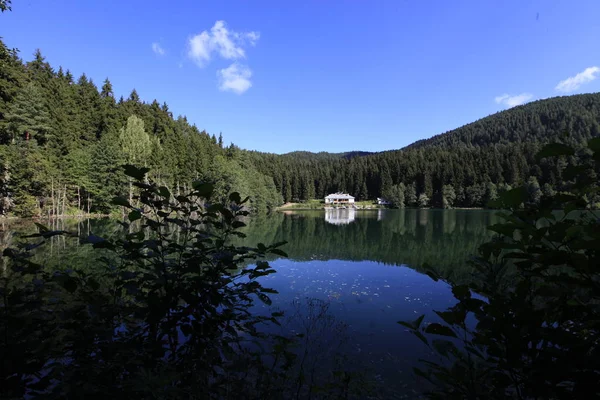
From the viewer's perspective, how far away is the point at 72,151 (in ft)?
169

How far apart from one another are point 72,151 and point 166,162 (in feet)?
54.5

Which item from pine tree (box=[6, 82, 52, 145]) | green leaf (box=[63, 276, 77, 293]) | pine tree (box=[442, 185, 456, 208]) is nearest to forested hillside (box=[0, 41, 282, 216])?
pine tree (box=[6, 82, 52, 145])

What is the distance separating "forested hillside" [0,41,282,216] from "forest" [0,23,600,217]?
18 cm

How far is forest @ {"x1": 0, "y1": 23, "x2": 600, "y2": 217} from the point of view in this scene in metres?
36.8

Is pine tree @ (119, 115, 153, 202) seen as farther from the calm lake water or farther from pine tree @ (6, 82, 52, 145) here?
the calm lake water

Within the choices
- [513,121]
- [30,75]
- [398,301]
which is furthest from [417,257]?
[513,121]

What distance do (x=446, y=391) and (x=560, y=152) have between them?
1066 mm

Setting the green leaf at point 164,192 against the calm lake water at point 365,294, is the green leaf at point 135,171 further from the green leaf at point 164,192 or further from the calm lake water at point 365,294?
Answer: the calm lake water at point 365,294

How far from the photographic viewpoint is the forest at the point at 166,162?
121ft

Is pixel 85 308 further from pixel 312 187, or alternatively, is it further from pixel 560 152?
pixel 312 187

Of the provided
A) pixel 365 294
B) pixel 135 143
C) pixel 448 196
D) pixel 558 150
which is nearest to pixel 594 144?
pixel 558 150

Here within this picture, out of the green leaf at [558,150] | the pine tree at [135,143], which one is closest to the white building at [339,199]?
the pine tree at [135,143]

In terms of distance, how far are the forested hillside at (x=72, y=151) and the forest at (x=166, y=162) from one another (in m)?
0.18

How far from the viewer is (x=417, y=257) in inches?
771
